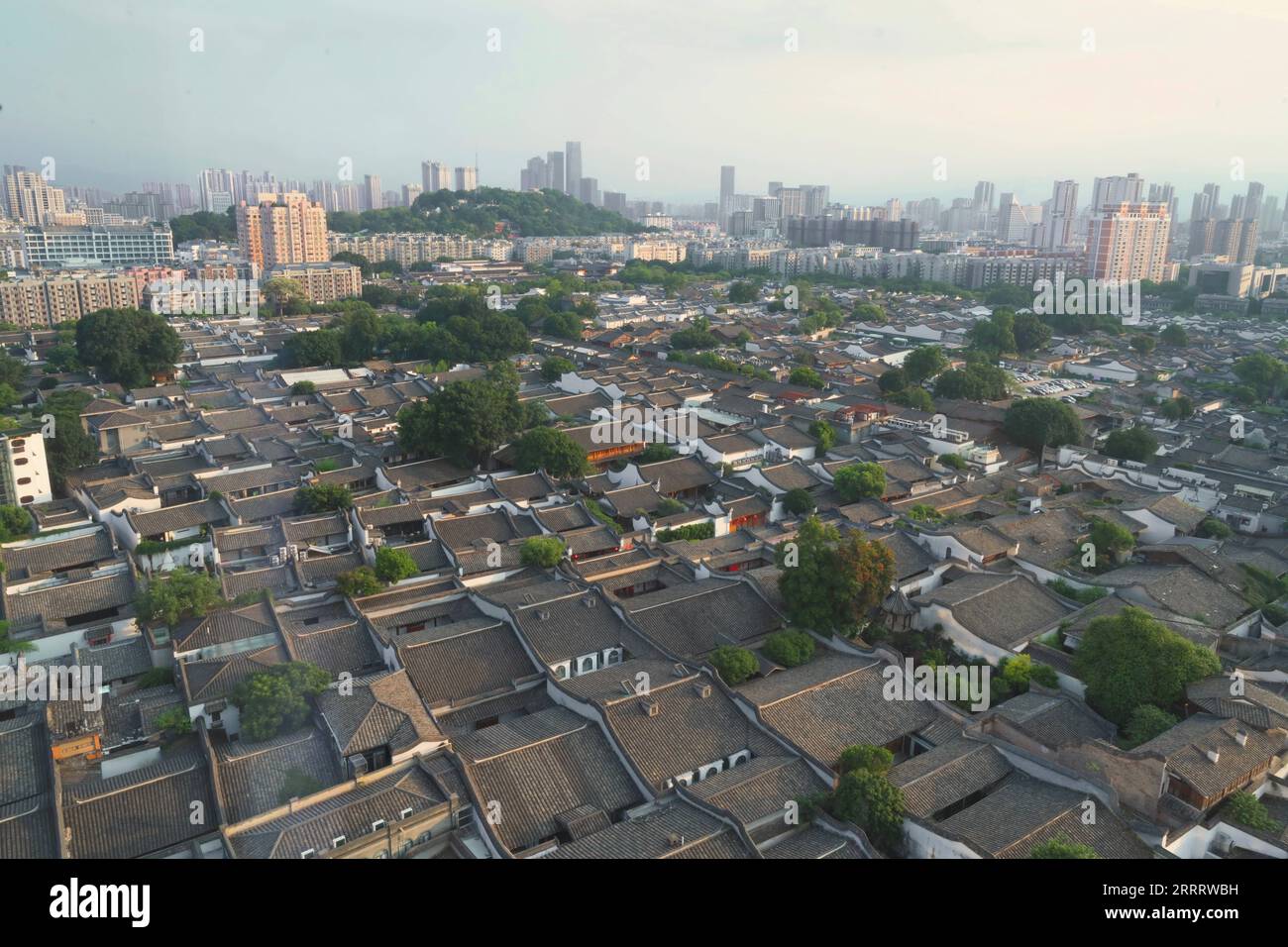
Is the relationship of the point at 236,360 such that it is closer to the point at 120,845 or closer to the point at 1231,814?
the point at 120,845

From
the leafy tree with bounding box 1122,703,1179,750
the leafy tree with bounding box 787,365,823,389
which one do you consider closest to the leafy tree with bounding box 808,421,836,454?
the leafy tree with bounding box 787,365,823,389

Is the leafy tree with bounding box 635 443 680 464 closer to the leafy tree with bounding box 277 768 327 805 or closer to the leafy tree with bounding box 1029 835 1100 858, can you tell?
the leafy tree with bounding box 277 768 327 805

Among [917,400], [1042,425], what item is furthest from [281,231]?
[1042,425]

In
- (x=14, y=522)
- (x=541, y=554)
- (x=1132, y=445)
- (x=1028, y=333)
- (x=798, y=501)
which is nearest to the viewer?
(x=541, y=554)

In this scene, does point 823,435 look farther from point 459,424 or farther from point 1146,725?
point 1146,725

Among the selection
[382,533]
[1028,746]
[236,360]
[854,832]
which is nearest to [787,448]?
[382,533]
